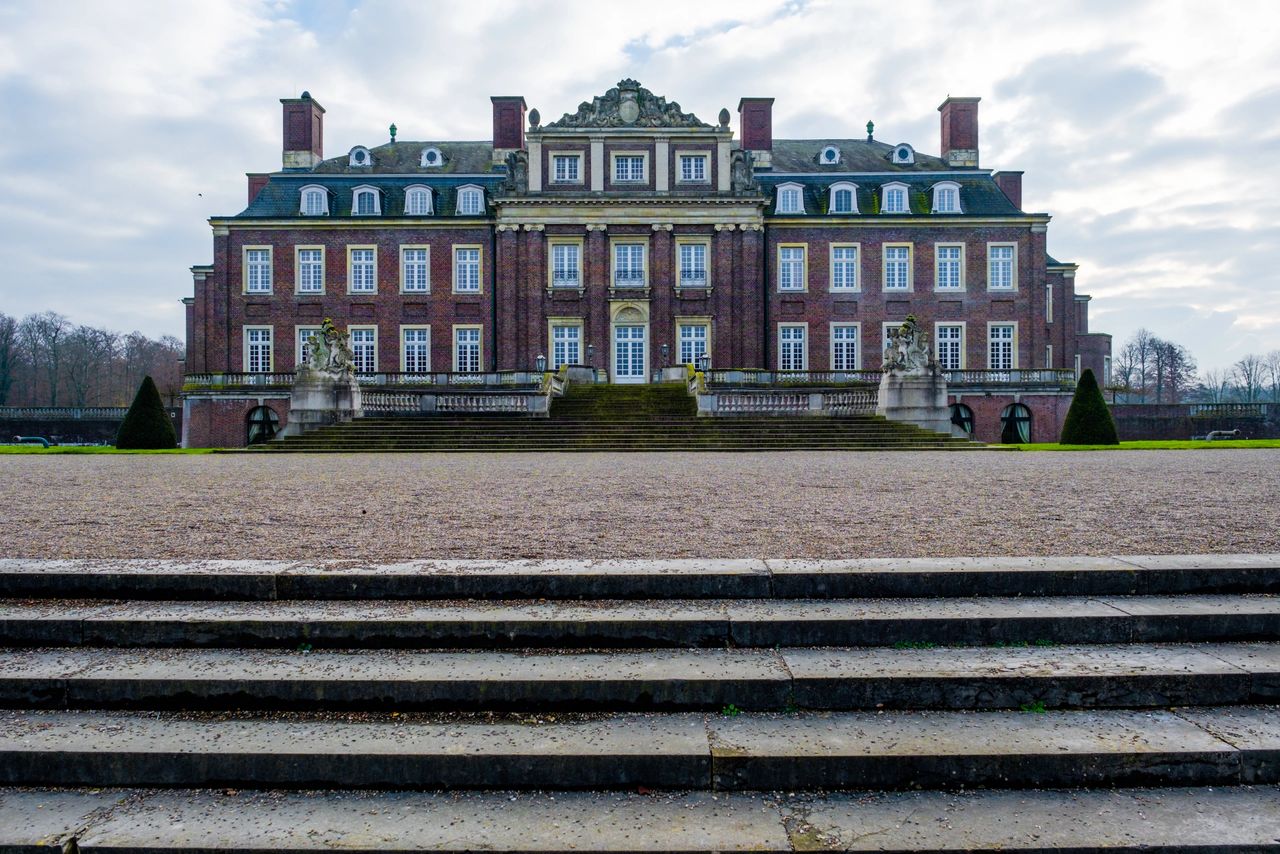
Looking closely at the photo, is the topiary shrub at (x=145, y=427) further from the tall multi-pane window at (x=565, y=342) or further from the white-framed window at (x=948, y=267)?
the white-framed window at (x=948, y=267)

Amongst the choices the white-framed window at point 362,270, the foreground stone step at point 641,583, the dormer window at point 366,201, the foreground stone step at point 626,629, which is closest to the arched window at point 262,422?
the white-framed window at point 362,270

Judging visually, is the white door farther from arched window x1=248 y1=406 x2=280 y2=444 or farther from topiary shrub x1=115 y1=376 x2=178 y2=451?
topiary shrub x1=115 y1=376 x2=178 y2=451

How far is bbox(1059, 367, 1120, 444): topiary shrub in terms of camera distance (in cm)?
2459

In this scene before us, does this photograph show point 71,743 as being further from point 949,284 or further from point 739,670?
point 949,284

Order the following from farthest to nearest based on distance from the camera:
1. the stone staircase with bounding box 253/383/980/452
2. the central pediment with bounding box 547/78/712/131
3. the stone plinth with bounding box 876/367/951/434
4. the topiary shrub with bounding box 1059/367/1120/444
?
the central pediment with bounding box 547/78/712/131
the stone plinth with bounding box 876/367/951/434
the topiary shrub with bounding box 1059/367/1120/444
the stone staircase with bounding box 253/383/980/452

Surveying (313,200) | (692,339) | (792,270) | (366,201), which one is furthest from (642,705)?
(313,200)

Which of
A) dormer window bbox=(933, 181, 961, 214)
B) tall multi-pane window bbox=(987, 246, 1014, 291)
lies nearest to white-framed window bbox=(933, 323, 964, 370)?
tall multi-pane window bbox=(987, 246, 1014, 291)

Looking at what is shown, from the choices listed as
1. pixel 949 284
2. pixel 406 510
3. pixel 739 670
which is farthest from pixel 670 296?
pixel 739 670

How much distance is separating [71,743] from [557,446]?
19348 millimetres

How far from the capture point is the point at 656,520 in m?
7.46

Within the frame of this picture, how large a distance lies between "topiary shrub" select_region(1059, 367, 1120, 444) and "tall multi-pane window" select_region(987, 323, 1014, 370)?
16.0 meters

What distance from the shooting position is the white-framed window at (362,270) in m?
40.9

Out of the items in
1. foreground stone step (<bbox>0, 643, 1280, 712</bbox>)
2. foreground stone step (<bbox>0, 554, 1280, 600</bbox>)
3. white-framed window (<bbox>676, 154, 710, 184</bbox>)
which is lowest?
foreground stone step (<bbox>0, 643, 1280, 712</bbox>)

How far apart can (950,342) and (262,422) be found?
3255 centimetres
